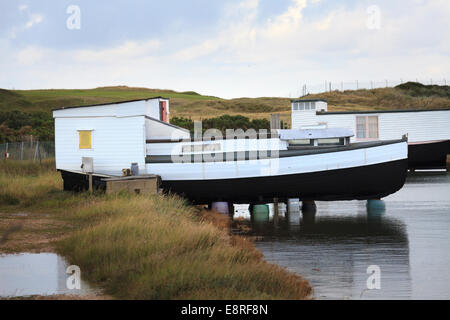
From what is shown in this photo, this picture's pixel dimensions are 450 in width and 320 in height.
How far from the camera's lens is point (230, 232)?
21.1 meters

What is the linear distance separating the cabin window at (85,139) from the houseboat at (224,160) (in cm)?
4

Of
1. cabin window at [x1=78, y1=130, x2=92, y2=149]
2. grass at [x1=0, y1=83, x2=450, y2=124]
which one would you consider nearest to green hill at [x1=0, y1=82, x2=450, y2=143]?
grass at [x1=0, y1=83, x2=450, y2=124]

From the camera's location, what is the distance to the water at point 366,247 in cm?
1368

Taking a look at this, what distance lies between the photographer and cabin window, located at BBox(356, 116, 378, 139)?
1806 inches

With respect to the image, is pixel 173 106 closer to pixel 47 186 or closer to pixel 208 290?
pixel 47 186

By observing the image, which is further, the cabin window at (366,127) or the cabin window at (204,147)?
the cabin window at (366,127)

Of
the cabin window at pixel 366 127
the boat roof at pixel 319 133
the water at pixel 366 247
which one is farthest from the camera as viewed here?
the cabin window at pixel 366 127

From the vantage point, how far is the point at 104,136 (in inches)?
1016

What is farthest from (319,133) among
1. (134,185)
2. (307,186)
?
(134,185)

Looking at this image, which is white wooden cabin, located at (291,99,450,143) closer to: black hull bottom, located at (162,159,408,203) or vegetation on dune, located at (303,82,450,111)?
black hull bottom, located at (162,159,408,203)

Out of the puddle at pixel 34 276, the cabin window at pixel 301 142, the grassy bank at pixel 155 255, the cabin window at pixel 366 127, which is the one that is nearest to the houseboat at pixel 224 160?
the cabin window at pixel 301 142

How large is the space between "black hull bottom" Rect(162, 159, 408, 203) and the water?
98cm

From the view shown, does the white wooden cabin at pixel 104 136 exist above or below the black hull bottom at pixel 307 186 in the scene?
above

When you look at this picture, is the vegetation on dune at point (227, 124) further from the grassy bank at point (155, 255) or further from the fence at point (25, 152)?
the grassy bank at point (155, 255)
